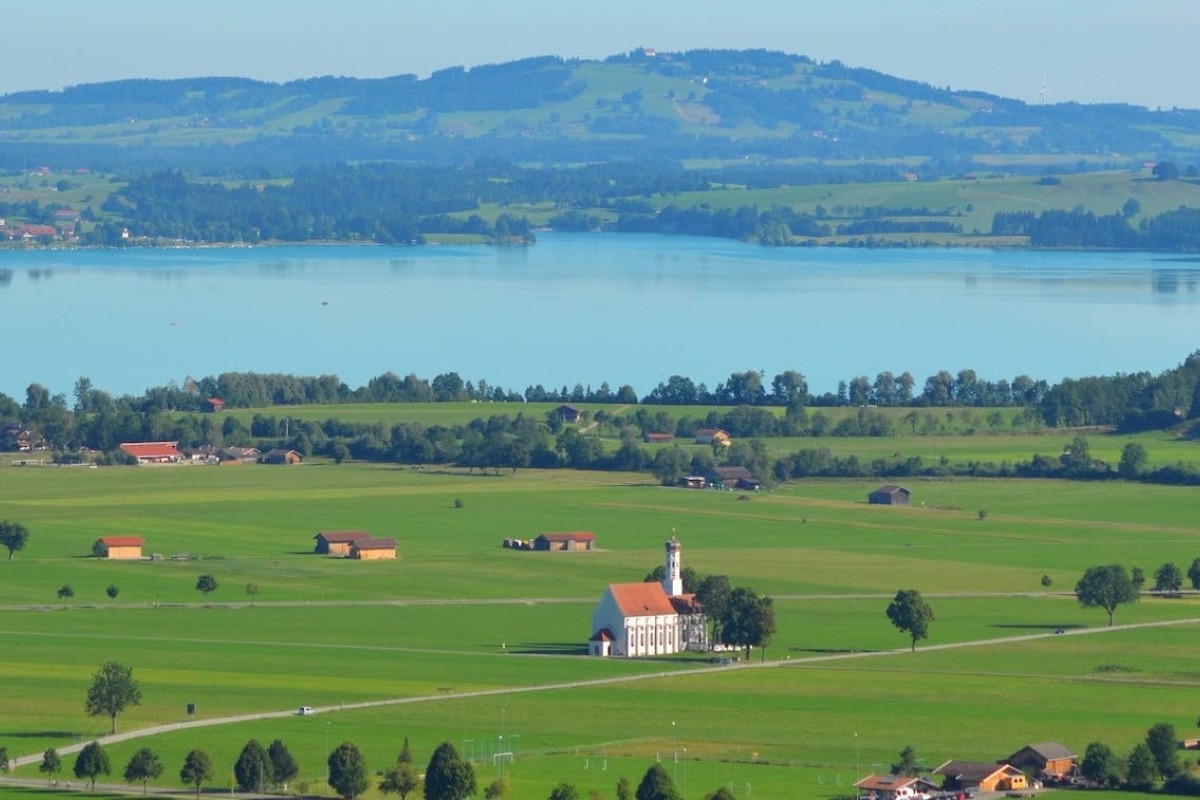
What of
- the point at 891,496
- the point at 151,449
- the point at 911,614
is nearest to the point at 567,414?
the point at 151,449

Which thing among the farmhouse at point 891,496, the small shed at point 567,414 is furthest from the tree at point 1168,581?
the small shed at point 567,414

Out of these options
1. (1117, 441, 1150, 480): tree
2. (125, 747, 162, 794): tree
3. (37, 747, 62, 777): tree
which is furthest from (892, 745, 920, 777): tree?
(1117, 441, 1150, 480): tree

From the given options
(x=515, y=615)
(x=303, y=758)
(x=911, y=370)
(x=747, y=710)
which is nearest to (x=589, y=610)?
(x=515, y=615)

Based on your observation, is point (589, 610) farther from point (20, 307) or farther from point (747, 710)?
point (20, 307)

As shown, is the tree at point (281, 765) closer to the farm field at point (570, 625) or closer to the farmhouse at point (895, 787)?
the farm field at point (570, 625)

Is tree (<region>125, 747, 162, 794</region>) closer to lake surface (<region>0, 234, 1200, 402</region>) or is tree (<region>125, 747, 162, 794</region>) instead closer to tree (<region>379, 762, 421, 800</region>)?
tree (<region>379, 762, 421, 800</region>)
